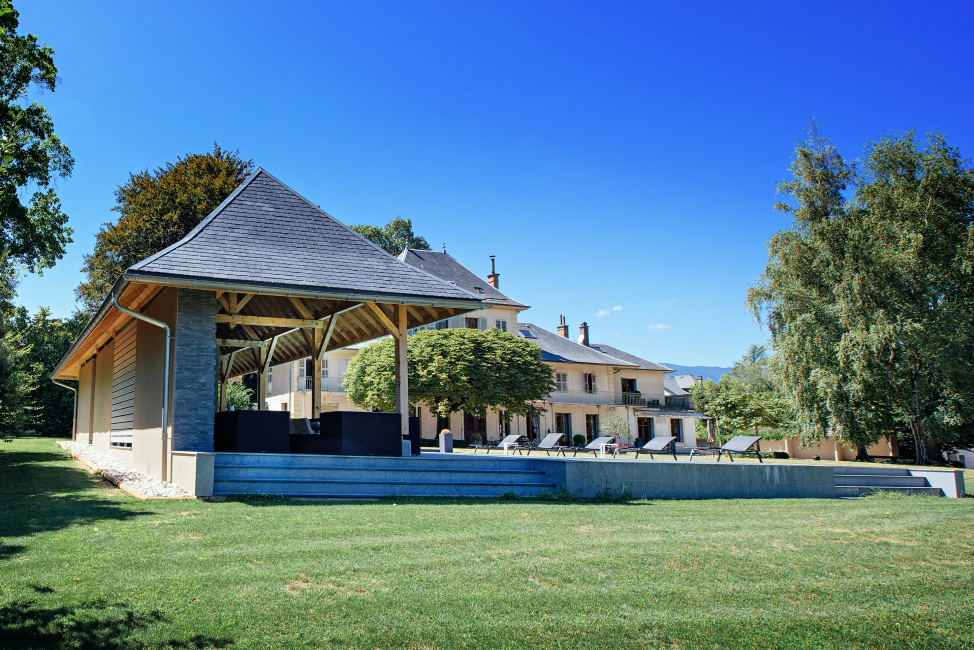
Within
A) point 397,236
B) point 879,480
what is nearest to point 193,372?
point 879,480

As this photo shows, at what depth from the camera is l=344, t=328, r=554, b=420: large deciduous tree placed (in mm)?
30688

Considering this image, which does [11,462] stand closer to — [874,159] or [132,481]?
[132,481]

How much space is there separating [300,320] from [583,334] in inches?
1582

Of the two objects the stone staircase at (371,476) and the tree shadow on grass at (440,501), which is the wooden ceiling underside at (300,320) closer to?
the stone staircase at (371,476)

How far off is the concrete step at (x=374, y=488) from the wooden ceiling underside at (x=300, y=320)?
11.4ft

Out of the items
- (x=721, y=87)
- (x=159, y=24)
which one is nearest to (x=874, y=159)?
(x=721, y=87)

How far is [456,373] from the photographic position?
30.8 meters

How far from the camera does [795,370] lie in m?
25.4

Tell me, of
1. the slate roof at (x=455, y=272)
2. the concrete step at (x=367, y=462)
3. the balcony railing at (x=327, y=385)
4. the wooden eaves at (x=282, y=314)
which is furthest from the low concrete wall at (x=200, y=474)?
the slate roof at (x=455, y=272)

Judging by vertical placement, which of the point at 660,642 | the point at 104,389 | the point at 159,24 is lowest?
the point at 660,642

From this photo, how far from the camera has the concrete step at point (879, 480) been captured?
45.6ft

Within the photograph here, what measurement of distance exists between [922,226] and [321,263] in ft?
75.3

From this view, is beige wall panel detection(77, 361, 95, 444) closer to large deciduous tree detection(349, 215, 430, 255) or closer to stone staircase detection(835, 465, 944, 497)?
stone staircase detection(835, 465, 944, 497)

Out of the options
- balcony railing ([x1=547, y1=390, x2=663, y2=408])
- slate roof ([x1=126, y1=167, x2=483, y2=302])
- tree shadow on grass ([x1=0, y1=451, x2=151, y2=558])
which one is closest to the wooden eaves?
slate roof ([x1=126, y1=167, x2=483, y2=302])
